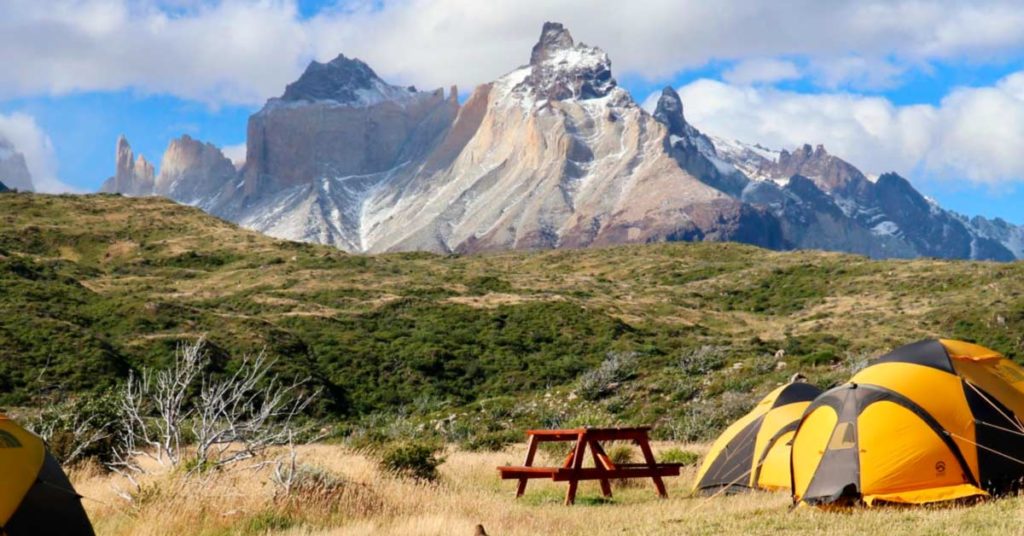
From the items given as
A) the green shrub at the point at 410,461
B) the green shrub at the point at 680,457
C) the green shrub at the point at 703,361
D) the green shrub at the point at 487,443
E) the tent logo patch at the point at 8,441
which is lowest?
the green shrub at the point at 487,443

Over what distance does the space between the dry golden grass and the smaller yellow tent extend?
856 mm

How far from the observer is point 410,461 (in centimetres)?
1484

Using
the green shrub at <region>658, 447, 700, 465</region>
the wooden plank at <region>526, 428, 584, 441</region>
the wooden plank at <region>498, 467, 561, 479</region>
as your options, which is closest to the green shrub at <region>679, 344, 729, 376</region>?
the green shrub at <region>658, 447, 700, 465</region>

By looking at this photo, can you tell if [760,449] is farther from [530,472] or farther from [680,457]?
[680,457]

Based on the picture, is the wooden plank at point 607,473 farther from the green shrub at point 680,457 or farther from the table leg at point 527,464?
the green shrub at point 680,457

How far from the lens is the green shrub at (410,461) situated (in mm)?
14648

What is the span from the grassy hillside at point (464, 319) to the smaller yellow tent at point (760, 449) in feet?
28.3

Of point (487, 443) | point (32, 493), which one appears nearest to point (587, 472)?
point (32, 493)

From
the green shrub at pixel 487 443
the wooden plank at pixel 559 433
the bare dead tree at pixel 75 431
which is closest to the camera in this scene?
the wooden plank at pixel 559 433

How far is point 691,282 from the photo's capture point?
2955 inches

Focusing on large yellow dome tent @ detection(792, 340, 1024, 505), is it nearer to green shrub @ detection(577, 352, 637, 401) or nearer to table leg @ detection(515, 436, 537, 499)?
table leg @ detection(515, 436, 537, 499)

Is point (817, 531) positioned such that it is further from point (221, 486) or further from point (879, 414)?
point (221, 486)

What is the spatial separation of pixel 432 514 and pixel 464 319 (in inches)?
1734

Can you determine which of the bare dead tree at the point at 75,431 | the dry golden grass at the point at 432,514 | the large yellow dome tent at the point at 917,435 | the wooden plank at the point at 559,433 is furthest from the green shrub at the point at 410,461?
the large yellow dome tent at the point at 917,435
